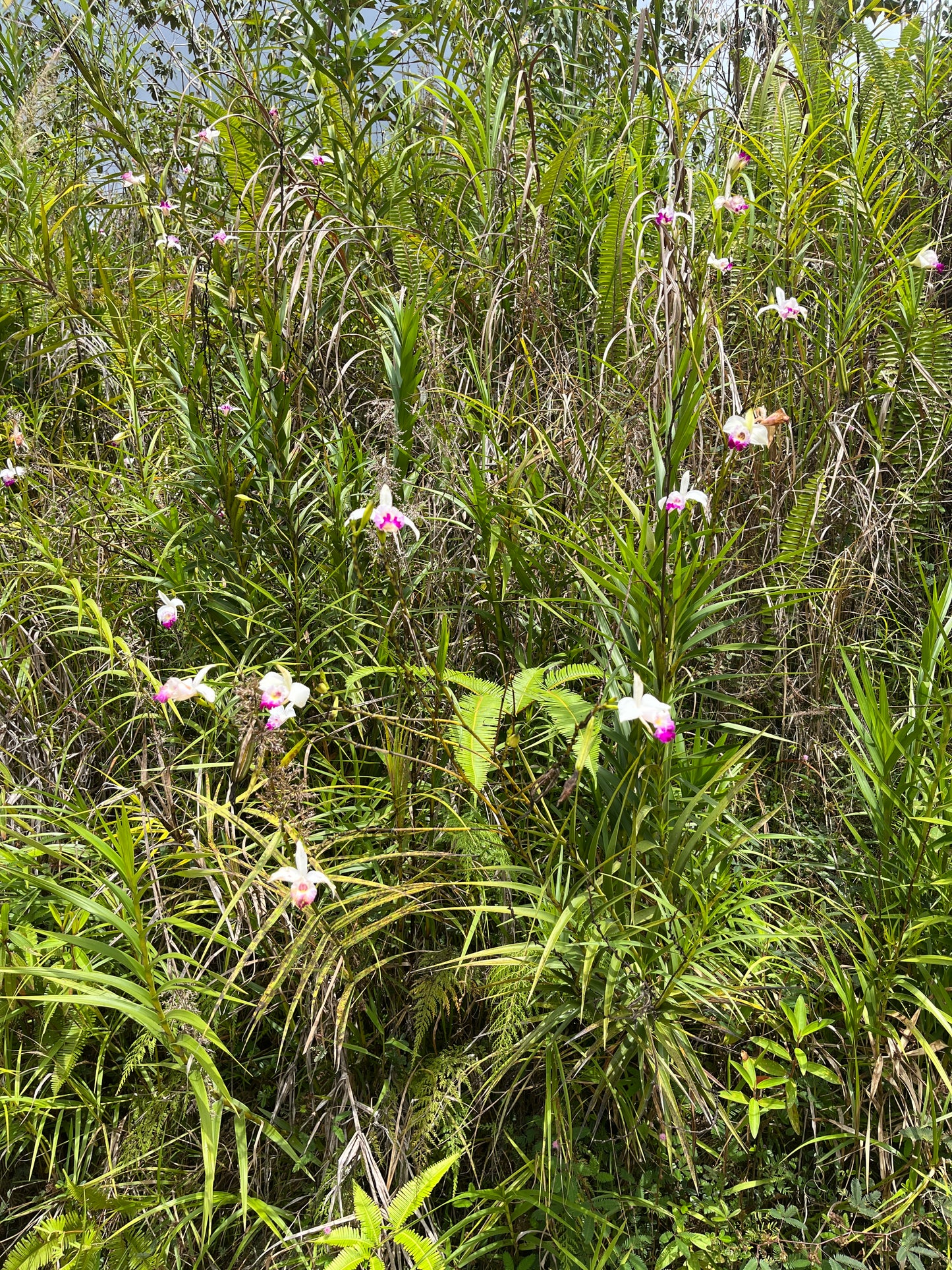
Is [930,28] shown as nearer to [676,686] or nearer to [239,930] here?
[676,686]

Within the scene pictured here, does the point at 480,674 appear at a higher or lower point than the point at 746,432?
lower

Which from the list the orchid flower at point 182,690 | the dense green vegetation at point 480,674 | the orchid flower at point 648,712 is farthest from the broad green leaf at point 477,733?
the orchid flower at point 182,690

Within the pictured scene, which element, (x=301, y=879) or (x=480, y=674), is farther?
(x=480, y=674)

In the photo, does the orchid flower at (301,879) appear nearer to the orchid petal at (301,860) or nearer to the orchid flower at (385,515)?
the orchid petal at (301,860)

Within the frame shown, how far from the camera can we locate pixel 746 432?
1478 mm

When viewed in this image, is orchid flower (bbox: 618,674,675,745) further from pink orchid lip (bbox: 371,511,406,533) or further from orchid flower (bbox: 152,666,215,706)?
orchid flower (bbox: 152,666,215,706)

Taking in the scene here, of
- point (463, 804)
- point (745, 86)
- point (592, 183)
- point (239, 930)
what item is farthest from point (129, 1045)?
point (745, 86)

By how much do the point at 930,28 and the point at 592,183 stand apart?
1142mm

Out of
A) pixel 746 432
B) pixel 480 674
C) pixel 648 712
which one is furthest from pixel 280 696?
pixel 746 432

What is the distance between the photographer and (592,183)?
7.94ft

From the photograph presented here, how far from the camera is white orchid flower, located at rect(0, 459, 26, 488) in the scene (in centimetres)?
202

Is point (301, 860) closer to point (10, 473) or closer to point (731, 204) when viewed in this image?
point (10, 473)

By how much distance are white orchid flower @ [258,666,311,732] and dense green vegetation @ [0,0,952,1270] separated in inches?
0.5

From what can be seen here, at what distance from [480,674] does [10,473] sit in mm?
1200
